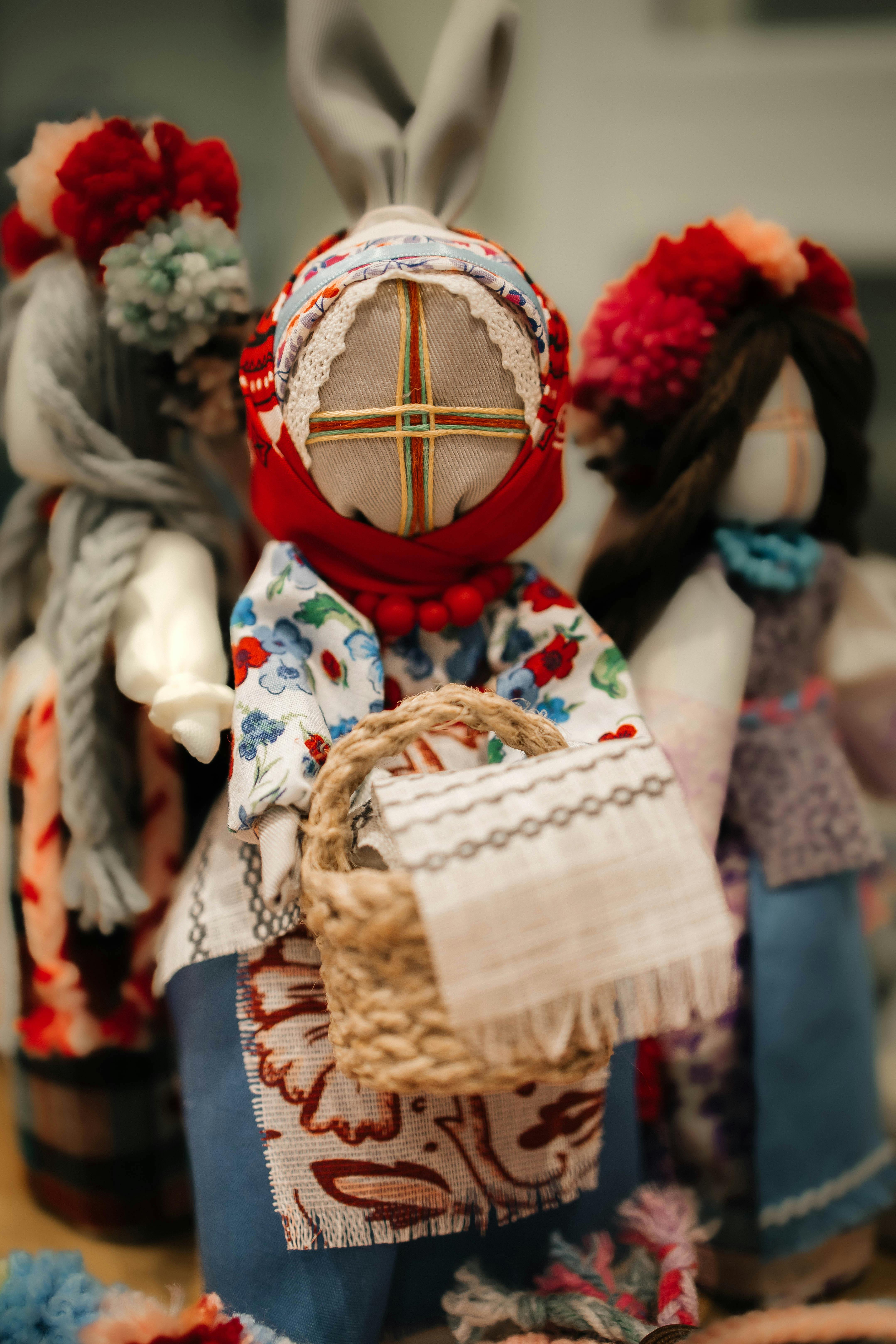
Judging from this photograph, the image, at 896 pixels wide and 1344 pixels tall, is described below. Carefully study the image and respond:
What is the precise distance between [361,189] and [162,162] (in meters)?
0.17

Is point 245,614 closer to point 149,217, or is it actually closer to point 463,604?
point 463,604

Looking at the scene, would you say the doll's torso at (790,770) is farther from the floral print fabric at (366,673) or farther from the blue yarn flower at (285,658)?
the blue yarn flower at (285,658)

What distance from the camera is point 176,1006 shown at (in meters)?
0.72

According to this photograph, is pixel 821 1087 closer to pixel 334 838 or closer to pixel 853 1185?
pixel 853 1185

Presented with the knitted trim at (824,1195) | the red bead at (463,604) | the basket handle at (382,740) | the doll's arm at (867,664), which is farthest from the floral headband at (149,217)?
the knitted trim at (824,1195)

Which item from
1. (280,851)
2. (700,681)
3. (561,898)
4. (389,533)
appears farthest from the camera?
(700,681)

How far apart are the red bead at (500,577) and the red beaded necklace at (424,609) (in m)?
0.01

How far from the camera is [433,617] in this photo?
728 millimetres

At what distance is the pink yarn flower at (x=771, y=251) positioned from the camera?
0.83 m

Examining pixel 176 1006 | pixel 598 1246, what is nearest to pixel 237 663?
pixel 176 1006

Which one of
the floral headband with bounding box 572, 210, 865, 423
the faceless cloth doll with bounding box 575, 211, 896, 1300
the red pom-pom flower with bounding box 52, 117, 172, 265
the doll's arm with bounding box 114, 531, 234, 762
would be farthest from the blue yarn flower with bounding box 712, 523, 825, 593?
the red pom-pom flower with bounding box 52, 117, 172, 265

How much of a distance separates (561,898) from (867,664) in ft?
1.97

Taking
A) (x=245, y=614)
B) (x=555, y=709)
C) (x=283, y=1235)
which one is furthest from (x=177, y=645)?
(x=283, y=1235)

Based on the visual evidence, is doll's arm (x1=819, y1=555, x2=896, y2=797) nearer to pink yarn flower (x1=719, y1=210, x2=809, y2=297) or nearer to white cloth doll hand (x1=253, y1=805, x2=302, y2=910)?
pink yarn flower (x1=719, y1=210, x2=809, y2=297)
